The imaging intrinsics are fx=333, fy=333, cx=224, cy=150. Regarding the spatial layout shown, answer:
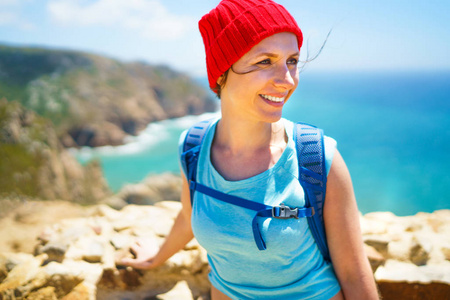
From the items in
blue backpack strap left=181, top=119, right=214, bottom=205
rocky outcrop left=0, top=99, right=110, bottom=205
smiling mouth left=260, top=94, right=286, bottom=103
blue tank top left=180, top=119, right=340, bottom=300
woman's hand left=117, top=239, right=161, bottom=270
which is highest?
smiling mouth left=260, top=94, right=286, bottom=103

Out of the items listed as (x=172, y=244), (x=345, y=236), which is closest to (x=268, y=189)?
(x=345, y=236)

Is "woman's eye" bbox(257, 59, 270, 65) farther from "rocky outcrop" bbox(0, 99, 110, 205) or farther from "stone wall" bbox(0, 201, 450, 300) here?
"rocky outcrop" bbox(0, 99, 110, 205)

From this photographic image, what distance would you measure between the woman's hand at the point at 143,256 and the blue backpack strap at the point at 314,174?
1.21 m

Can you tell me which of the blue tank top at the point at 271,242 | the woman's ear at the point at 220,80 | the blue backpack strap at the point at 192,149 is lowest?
the blue tank top at the point at 271,242

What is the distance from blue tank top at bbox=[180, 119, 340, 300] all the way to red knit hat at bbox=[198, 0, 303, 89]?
460mm

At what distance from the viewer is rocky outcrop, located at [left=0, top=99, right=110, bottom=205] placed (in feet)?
60.0

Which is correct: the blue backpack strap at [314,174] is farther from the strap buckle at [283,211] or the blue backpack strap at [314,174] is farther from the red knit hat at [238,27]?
the red knit hat at [238,27]

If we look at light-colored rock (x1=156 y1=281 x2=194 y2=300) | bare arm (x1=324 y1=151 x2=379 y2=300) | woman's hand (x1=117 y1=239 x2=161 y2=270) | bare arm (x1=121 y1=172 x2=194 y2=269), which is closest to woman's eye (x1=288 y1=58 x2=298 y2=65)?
bare arm (x1=324 y1=151 x2=379 y2=300)

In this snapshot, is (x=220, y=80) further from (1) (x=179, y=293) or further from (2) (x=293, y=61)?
(1) (x=179, y=293)

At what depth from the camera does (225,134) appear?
5.95ft

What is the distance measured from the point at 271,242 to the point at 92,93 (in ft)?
197

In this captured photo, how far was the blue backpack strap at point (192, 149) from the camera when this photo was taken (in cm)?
177

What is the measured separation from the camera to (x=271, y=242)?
144 cm

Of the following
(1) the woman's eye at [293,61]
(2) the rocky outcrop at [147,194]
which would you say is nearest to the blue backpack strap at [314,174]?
(1) the woman's eye at [293,61]
